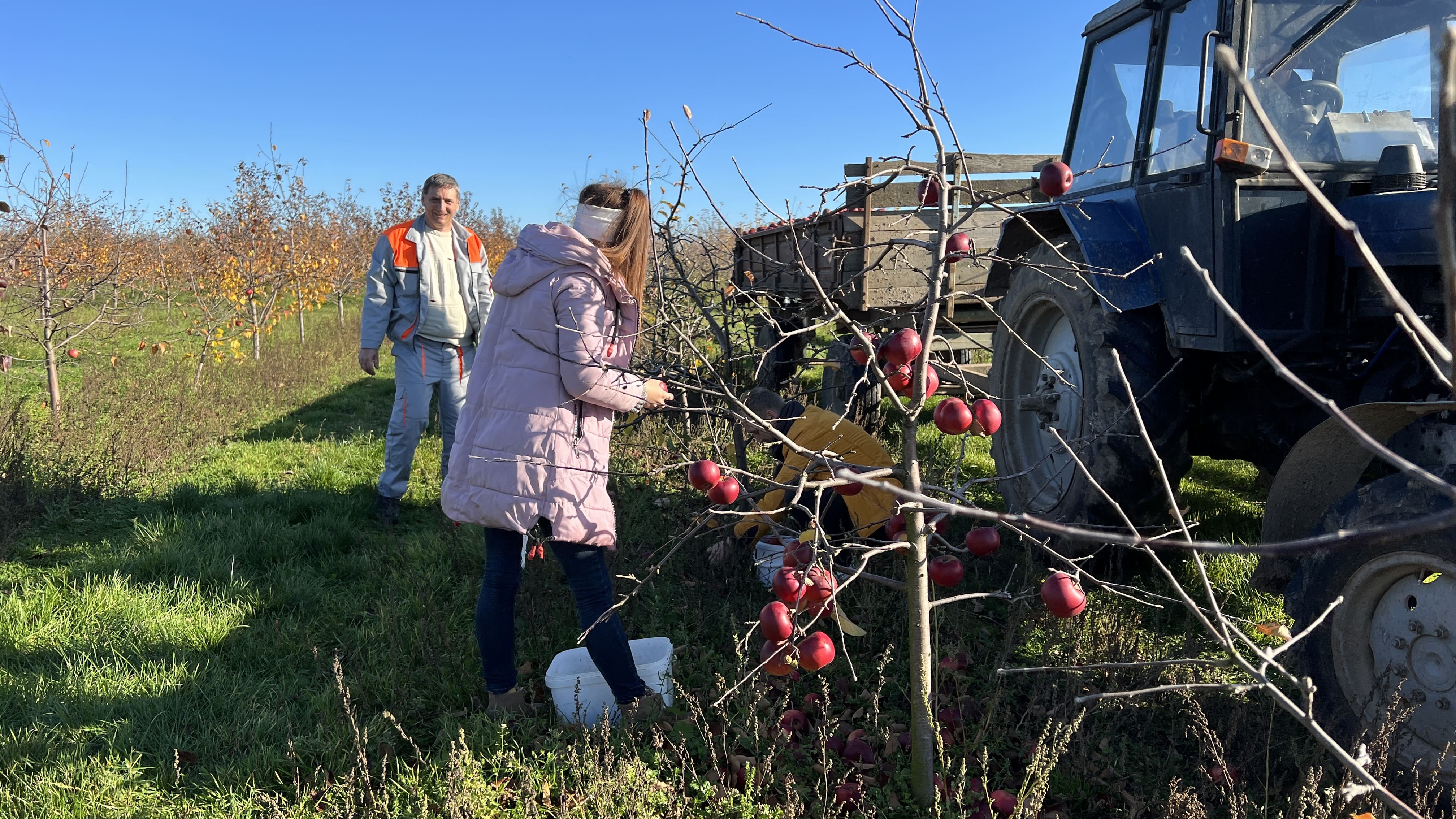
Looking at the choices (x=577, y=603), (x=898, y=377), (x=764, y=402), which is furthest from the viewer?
(x=764, y=402)

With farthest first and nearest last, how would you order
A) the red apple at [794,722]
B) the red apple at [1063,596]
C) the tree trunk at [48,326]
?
the tree trunk at [48,326] < the red apple at [794,722] < the red apple at [1063,596]

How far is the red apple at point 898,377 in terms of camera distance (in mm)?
2232

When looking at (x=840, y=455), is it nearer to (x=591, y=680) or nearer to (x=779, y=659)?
(x=591, y=680)

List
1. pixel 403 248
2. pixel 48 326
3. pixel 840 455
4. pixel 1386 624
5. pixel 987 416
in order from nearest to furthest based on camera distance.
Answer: pixel 987 416 → pixel 1386 624 → pixel 840 455 → pixel 403 248 → pixel 48 326

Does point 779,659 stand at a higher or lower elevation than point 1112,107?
lower

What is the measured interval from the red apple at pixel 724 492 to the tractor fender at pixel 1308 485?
5.51 feet

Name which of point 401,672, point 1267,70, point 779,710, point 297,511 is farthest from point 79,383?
point 1267,70

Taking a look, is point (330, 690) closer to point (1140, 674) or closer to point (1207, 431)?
point (1140, 674)

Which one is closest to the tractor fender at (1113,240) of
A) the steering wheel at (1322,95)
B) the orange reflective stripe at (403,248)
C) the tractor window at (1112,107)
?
the tractor window at (1112,107)

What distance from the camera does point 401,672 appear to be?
3248mm

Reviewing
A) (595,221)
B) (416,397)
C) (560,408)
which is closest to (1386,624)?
(560,408)

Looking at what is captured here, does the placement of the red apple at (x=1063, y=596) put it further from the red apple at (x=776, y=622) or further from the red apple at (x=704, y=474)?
the red apple at (x=704, y=474)

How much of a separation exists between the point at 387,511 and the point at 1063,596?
13.6ft

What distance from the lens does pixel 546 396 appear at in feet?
8.73
